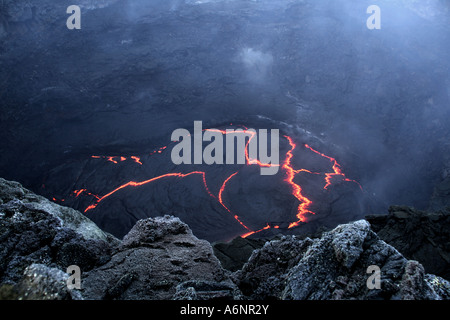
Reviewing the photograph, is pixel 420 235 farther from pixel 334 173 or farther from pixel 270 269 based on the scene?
pixel 270 269

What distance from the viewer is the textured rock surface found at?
948 centimetres

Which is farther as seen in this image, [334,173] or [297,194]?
[334,173]

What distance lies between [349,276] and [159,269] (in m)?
2.72

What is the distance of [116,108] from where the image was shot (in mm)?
18625

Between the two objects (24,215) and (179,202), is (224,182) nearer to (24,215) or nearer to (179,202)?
(179,202)

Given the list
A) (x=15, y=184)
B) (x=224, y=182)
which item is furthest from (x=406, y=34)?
(x=15, y=184)

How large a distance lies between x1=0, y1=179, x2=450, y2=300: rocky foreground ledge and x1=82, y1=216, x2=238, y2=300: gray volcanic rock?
0.01 m

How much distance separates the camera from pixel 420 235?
10.1m

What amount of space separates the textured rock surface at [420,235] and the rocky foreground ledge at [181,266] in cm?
694

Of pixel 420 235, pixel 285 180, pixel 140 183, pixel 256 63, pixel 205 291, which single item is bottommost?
pixel 140 183

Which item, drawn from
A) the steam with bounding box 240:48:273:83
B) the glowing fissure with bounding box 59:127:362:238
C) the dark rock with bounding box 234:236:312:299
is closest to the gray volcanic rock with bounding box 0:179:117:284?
the dark rock with bounding box 234:236:312:299

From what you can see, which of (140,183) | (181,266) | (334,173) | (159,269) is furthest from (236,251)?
(334,173)

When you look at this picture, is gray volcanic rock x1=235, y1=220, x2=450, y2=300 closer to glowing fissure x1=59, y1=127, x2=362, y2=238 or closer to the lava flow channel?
glowing fissure x1=59, y1=127, x2=362, y2=238

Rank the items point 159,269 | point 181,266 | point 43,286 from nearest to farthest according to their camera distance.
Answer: point 43,286, point 159,269, point 181,266
